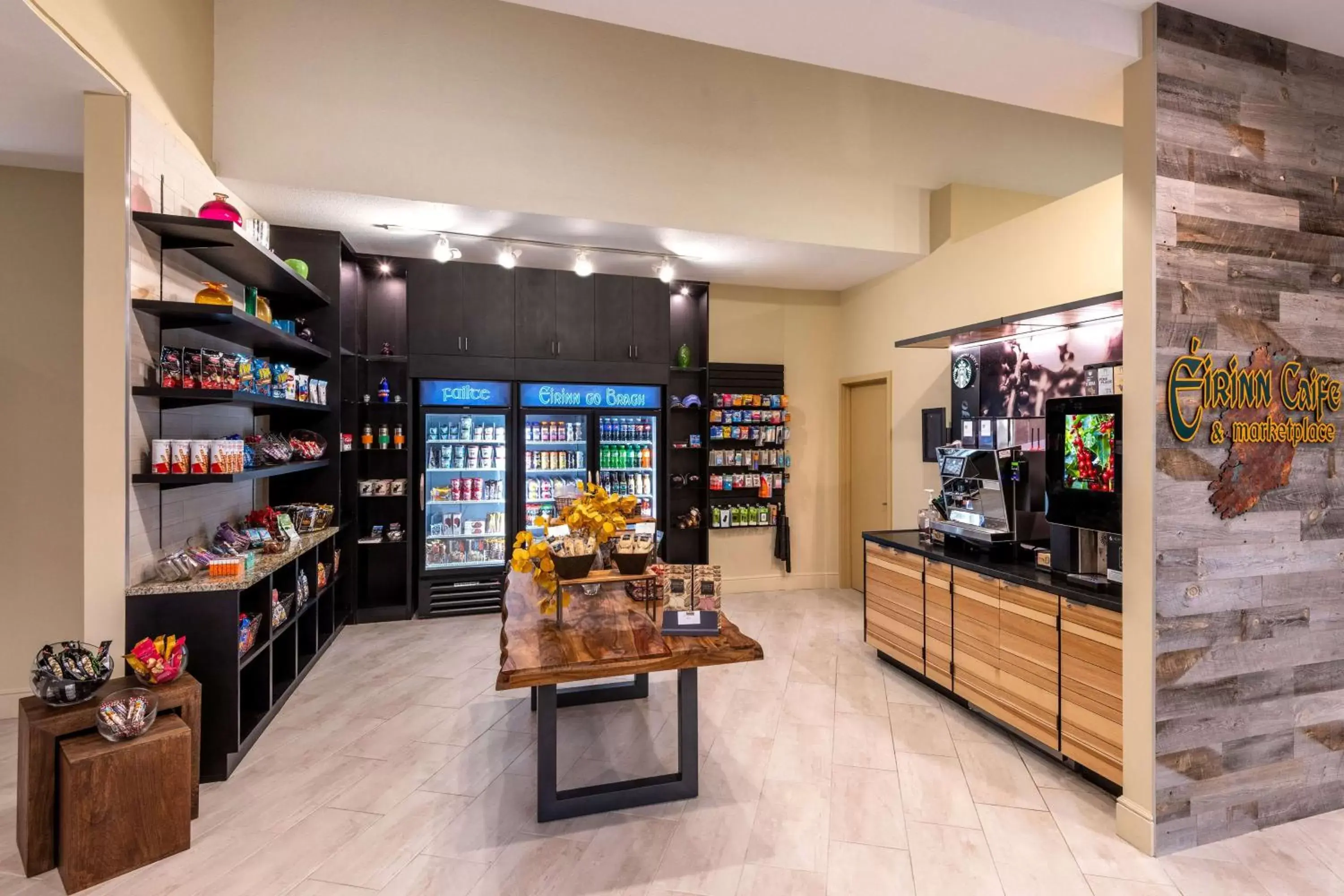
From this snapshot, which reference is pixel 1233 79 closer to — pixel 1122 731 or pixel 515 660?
pixel 1122 731

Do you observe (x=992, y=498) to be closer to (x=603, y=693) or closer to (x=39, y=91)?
(x=603, y=693)

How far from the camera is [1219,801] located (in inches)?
94.7

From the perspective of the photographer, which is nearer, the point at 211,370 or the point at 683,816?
the point at 683,816

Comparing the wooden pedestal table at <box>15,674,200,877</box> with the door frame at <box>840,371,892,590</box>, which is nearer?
the wooden pedestal table at <box>15,674,200,877</box>

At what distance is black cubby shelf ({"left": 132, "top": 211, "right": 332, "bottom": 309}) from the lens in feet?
9.49

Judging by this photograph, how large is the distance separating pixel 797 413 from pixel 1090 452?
3.70 metres

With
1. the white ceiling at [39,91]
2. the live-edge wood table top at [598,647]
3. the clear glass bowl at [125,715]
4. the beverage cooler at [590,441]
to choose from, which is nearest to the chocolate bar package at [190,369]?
the white ceiling at [39,91]

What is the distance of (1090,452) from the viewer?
2.79m

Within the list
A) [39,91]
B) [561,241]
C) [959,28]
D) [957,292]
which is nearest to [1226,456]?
[959,28]

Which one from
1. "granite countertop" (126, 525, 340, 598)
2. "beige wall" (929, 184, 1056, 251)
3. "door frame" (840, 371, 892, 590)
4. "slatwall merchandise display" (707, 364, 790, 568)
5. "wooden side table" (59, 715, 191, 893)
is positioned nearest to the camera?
"wooden side table" (59, 715, 191, 893)

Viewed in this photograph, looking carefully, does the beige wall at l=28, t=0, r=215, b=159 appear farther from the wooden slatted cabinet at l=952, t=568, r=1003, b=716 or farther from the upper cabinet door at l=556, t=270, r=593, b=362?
the wooden slatted cabinet at l=952, t=568, r=1003, b=716

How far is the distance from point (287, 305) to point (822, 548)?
211 inches

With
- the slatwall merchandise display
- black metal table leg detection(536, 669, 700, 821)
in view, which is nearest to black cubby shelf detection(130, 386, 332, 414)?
black metal table leg detection(536, 669, 700, 821)

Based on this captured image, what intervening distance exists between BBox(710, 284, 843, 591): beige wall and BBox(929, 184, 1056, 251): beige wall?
1480 mm
